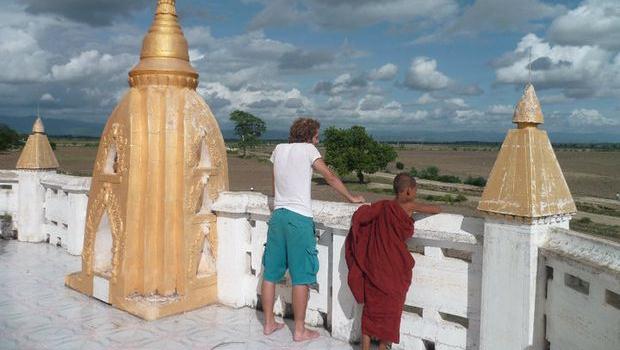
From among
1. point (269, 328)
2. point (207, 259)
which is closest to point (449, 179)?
point (207, 259)

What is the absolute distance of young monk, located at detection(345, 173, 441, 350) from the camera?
4.52 meters

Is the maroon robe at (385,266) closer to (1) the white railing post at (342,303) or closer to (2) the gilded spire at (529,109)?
(1) the white railing post at (342,303)

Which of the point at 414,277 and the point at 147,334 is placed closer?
the point at 414,277

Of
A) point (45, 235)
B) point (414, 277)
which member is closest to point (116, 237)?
point (414, 277)

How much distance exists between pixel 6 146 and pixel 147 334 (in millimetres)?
83817

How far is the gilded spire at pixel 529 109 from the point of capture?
Result: 407 cm

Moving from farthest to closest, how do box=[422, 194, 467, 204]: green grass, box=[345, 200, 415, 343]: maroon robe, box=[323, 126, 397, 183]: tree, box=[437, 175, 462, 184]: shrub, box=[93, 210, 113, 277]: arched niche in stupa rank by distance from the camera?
box=[437, 175, 462, 184]: shrub, box=[323, 126, 397, 183]: tree, box=[422, 194, 467, 204]: green grass, box=[93, 210, 113, 277]: arched niche in stupa, box=[345, 200, 415, 343]: maroon robe

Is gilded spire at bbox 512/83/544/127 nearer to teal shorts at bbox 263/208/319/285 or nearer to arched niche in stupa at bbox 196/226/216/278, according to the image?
teal shorts at bbox 263/208/319/285

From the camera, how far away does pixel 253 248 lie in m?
6.18

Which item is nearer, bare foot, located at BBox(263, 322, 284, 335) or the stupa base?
bare foot, located at BBox(263, 322, 284, 335)

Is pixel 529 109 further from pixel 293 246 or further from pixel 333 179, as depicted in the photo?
pixel 293 246

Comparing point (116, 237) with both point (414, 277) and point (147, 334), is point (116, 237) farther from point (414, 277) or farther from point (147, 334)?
point (414, 277)

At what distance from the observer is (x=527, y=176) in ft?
13.0

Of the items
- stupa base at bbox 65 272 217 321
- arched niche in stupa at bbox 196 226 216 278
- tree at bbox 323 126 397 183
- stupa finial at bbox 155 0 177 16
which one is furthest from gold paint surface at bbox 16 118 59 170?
tree at bbox 323 126 397 183
